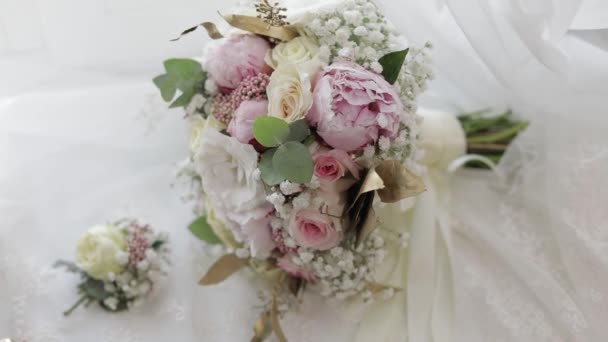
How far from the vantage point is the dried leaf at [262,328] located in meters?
0.96

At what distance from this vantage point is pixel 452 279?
1.06m

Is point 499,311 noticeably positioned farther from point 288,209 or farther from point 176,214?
point 176,214

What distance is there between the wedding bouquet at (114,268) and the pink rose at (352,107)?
45 centimetres

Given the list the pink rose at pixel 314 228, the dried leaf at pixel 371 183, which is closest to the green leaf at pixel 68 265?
the pink rose at pixel 314 228

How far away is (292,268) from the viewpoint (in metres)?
0.97

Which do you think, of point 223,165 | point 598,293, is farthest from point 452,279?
point 223,165

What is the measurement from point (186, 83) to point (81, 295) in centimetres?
44

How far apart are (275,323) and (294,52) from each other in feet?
1.51

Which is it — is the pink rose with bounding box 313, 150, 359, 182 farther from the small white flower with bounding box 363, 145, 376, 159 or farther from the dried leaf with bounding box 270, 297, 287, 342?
the dried leaf with bounding box 270, 297, 287, 342

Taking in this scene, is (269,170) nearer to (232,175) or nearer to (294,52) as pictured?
(232,175)

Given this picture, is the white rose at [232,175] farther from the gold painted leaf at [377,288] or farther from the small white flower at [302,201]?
the gold painted leaf at [377,288]

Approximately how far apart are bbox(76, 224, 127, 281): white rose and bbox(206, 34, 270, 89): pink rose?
361 millimetres

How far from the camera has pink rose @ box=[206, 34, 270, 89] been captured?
91 cm

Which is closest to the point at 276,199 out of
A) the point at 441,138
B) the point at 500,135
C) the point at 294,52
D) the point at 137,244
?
the point at 294,52
